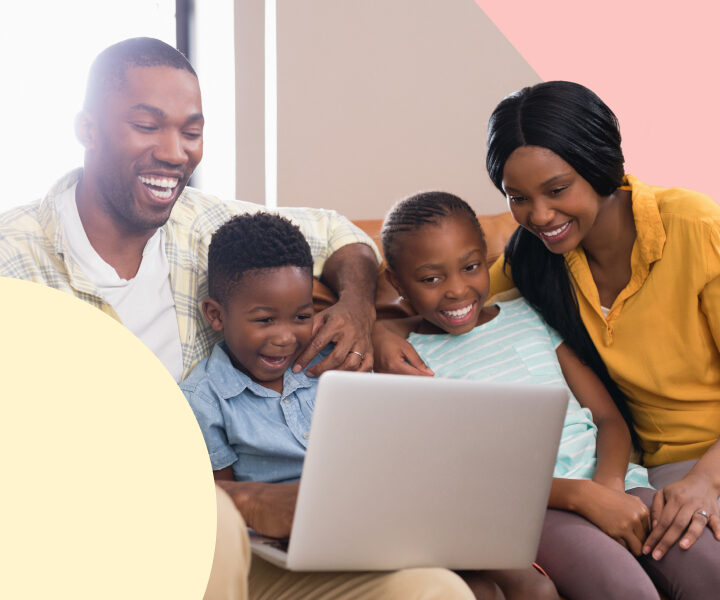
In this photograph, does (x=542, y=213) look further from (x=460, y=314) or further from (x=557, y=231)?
(x=460, y=314)

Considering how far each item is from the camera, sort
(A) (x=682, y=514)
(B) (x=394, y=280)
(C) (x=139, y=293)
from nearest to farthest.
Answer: (A) (x=682, y=514)
(C) (x=139, y=293)
(B) (x=394, y=280)

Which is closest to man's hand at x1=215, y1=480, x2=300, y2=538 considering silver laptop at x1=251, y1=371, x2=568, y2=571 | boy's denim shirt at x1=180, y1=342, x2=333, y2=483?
silver laptop at x1=251, y1=371, x2=568, y2=571

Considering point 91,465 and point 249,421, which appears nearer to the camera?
point 91,465

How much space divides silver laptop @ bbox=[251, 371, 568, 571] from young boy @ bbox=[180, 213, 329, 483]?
28cm

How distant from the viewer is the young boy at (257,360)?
1313mm

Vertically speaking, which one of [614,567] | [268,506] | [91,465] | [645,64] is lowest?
[614,567]

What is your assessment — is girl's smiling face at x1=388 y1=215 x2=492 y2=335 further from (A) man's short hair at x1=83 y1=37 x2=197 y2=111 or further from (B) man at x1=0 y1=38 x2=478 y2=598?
(A) man's short hair at x1=83 y1=37 x2=197 y2=111

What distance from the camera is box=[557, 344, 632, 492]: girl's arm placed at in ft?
4.50

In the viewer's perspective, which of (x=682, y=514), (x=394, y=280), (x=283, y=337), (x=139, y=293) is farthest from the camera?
(x=394, y=280)

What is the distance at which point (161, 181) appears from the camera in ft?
4.75

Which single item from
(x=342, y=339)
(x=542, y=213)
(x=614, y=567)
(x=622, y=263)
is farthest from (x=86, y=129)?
(x=614, y=567)

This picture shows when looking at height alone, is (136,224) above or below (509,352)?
above

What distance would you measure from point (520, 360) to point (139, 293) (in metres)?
0.71

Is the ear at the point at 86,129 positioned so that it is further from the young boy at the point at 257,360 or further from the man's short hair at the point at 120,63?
the young boy at the point at 257,360
